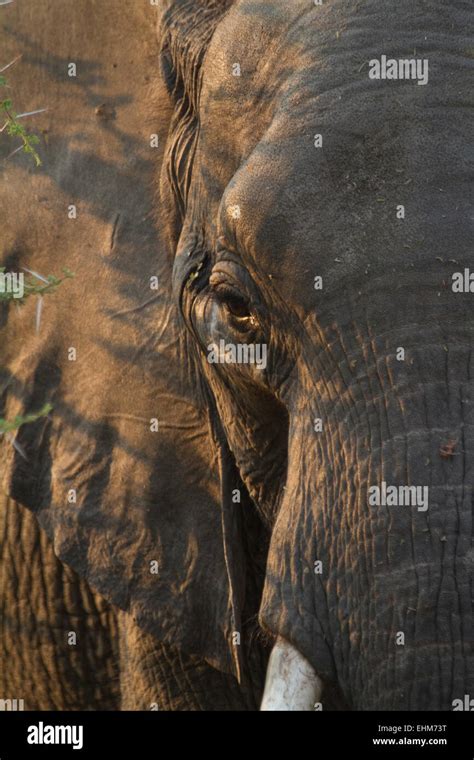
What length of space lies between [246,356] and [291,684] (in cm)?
84

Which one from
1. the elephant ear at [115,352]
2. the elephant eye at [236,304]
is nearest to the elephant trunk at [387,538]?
the elephant eye at [236,304]

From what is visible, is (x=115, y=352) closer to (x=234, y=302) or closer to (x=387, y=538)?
(x=234, y=302)

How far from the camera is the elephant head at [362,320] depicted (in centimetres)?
343

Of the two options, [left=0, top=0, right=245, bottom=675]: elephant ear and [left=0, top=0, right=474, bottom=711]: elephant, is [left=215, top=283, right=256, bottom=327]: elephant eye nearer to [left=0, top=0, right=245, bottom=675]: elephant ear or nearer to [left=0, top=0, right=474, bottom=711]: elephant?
[left=0, top=0, right=474, bottom=711]: elephant

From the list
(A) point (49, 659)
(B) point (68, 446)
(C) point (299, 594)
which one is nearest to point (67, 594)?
(A) point (49, 659)

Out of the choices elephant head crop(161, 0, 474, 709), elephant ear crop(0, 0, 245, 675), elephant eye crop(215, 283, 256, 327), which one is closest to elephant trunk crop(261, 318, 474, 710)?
elephant head crop(161, 0, 474, 709)

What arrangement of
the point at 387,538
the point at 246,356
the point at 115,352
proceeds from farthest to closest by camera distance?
the point at 115,352 → the point at 246,356 → the point at 387,538

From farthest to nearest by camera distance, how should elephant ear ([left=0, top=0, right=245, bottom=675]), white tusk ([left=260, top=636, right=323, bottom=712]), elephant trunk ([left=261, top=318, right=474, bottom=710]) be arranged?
elephant ear ([left=0, top=0, right=245, bottom=675]) < white tusk ([left=260, top=636, right=323, bottom=712]) < elephant trunk ([left=261, top=318, right=474, bottom=710])

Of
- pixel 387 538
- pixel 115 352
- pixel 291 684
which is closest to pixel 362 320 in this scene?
pixel 387 538

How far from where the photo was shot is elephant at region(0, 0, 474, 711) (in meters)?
3.50

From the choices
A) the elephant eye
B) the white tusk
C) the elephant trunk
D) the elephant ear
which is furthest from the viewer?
the elephant ear

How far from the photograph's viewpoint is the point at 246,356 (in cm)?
408

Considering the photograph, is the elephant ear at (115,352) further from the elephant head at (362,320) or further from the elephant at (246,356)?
the elephant head at (362,320)

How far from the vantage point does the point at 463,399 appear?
3.47m
